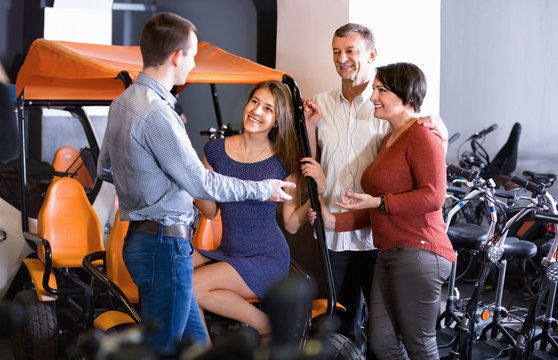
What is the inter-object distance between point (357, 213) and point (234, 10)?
353cm

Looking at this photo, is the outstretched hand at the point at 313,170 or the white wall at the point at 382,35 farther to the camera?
the white wall at the point at 382,35

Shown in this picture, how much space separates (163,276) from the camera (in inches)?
75.0

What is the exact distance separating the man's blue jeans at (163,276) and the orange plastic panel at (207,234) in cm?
111

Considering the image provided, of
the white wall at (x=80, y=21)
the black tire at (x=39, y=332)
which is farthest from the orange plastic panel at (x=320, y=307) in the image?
the white wall at (x=80, y=21)

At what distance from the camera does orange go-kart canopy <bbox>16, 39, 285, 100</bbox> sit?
107 inches

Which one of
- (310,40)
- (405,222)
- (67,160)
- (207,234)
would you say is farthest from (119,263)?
(67,160)

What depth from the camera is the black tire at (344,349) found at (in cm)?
255

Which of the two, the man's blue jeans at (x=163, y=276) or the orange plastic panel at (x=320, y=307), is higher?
the man's blue jeans at (x=163, y=276)

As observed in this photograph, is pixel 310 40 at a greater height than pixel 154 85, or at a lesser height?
greater

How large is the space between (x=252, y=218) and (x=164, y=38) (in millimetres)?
960

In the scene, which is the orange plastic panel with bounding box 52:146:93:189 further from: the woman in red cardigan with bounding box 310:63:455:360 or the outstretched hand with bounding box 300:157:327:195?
the woman in red cardigan with bounding box 310:63:455:360

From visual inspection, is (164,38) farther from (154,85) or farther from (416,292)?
(416,292)

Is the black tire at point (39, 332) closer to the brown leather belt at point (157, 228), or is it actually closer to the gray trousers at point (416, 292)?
the brown leather belt at point (157, 228)

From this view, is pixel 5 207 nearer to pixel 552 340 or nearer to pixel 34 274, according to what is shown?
pixel 34 274
